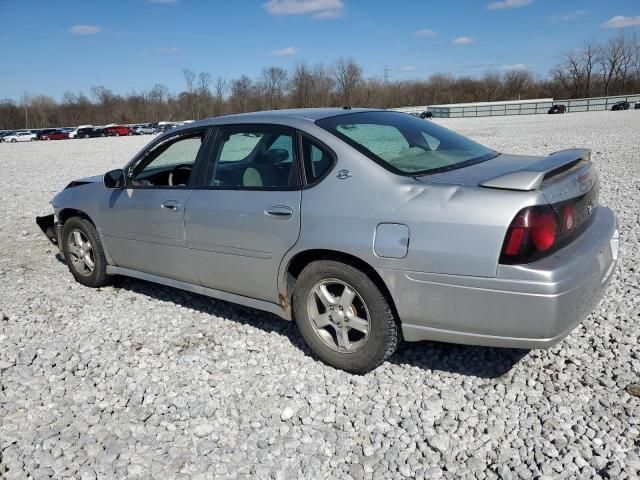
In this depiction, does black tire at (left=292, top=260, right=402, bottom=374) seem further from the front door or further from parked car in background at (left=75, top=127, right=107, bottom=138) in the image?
parked car in background at (left=75, top=127, right=107, bottom=138)

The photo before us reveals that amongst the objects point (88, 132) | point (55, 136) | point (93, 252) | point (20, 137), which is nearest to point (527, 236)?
point (93, 252)

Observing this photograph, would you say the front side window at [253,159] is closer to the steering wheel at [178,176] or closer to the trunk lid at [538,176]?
the steering wheel at [178,176]

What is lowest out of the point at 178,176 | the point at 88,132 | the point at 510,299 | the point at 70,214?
the point at 510,299

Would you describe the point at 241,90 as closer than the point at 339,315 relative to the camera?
No

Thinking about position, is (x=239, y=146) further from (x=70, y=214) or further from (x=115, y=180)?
(x=70, y=214)

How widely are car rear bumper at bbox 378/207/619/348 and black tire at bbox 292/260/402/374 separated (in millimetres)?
113

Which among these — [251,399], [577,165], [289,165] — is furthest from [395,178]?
[251,399]

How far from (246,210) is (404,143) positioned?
1.17 m

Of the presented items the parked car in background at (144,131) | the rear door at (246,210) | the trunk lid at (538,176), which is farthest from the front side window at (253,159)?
the parked car in background at (144,131)

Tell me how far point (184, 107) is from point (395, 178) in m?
105

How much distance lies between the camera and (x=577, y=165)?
319 centimetres

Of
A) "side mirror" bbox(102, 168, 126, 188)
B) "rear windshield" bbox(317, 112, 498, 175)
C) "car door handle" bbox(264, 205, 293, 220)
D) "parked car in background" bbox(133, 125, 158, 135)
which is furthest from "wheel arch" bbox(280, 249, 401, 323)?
"parked car in background" bbox(133, 125, 158, 135)

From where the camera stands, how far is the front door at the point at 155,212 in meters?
4.05

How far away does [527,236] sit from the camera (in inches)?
101
